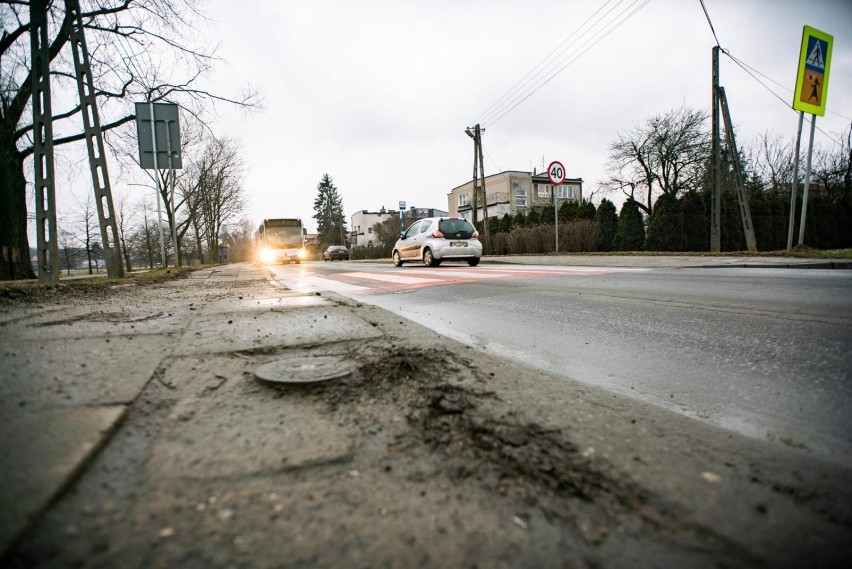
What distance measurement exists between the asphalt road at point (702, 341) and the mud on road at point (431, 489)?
0.34 meters

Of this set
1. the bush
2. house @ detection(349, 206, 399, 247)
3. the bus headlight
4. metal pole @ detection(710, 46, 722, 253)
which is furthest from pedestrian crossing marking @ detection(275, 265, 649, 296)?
house @ detection(349, 206, 399, 247)

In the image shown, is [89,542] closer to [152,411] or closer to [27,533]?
[27,533]

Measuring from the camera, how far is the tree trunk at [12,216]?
11.6 m

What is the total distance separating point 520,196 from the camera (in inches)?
2168

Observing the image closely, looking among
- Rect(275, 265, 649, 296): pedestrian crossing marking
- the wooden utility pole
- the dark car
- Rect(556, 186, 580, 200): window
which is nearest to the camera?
Rect(275, 265, 649, 296): pedestrian crossing marking

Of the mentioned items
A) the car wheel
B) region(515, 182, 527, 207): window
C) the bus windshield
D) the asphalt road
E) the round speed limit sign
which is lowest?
the asphalt road

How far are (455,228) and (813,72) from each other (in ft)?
31.7

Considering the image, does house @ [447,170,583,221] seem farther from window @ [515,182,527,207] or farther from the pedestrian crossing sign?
the pedestrian crossing sign

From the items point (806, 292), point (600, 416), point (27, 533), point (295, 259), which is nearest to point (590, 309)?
point (806, 292)

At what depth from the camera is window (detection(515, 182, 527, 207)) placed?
179ft

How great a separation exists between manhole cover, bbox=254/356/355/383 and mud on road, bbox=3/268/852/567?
0.11 meters

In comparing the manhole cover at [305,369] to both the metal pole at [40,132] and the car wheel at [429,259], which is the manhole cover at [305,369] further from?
the car wheel at [429,259]

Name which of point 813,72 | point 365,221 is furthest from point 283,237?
point 365,221

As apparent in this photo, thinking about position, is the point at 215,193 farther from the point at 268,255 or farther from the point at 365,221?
the point at 365,221
